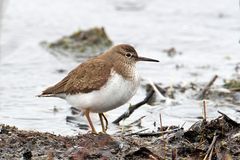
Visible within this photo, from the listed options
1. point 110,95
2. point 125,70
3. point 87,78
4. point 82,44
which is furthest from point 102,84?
point 82,44

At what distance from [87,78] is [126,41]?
610 centimetres

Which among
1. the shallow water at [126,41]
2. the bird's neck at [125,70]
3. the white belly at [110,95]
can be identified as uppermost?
the bird's neck at [125,70]

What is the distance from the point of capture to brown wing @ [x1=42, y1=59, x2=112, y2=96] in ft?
24.6

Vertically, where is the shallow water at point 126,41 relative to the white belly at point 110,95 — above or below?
below

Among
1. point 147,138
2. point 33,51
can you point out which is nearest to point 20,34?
point 33,51

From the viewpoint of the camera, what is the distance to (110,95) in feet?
24.1

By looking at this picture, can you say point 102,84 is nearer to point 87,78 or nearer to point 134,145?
point 87,78

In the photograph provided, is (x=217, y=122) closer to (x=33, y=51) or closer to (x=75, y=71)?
(x=75, y=71)

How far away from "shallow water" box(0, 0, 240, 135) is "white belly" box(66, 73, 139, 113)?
1.03 m

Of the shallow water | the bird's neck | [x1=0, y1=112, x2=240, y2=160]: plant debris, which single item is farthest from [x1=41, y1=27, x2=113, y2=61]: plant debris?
[x1=0, y1=112, x2=240, y2=160]: plant debris

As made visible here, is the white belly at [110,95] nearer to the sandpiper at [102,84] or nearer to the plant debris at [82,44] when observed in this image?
the sandpiper at [102,84]

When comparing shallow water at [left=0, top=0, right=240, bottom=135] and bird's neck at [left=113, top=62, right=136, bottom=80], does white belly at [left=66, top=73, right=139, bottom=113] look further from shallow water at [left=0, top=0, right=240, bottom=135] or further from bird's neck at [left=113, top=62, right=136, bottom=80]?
shallow water at [left=0, top=0, right=240, bottom=135]

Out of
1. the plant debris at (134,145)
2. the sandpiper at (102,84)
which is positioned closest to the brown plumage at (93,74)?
the sandpiper at (102,84)

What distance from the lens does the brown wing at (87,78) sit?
7.50 metres
